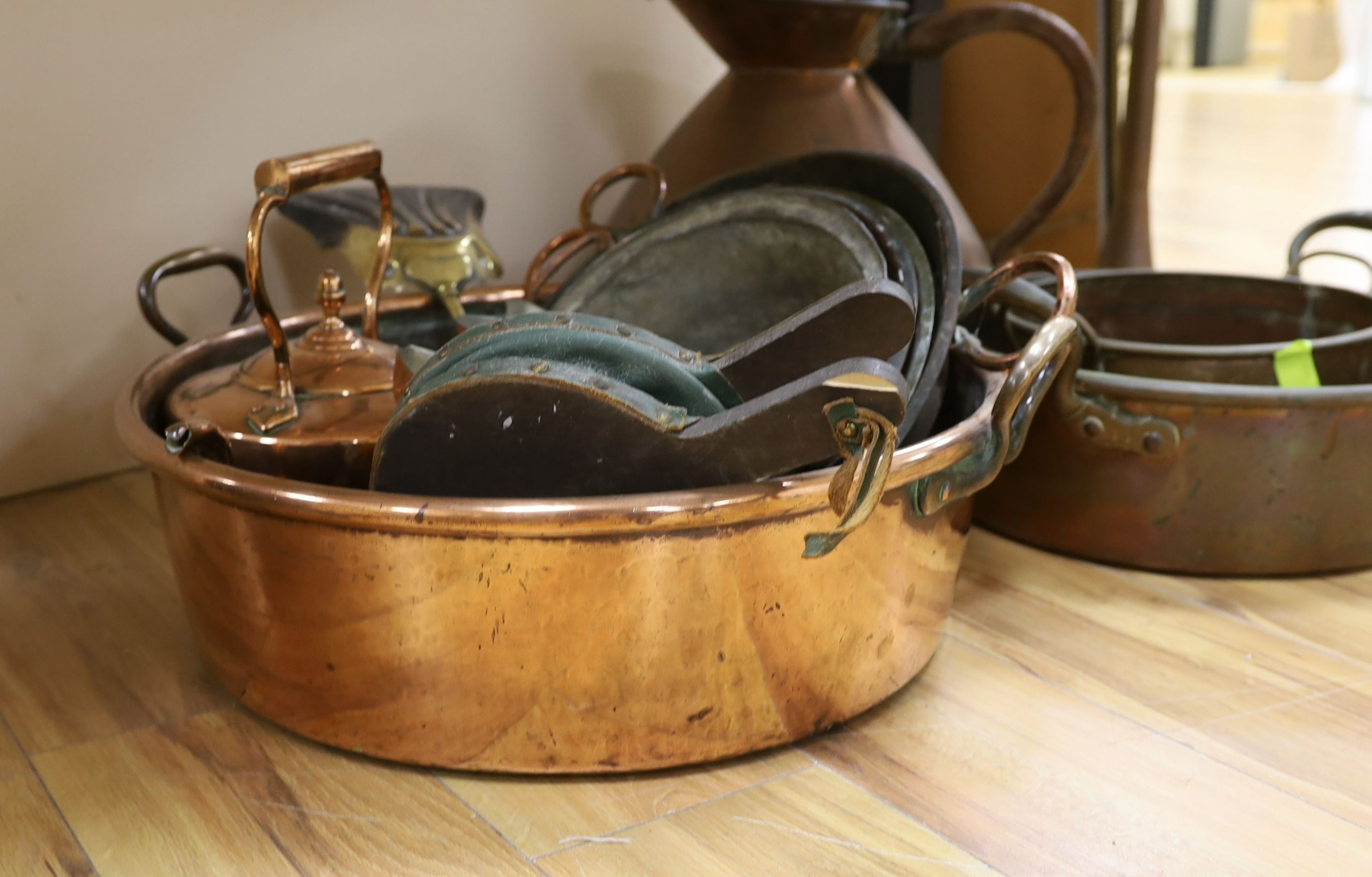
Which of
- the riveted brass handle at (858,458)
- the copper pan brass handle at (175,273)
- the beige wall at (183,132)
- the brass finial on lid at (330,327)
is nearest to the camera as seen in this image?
the riveted brass handle at (858,458)

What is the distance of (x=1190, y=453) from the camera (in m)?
0.80

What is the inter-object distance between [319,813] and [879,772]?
0.87 feet

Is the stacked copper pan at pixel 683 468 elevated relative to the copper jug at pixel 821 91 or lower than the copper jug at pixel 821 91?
lower

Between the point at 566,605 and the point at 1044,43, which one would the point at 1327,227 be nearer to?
the point at 1044,43

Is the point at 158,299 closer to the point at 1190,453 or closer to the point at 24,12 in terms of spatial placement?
the point at 24,12

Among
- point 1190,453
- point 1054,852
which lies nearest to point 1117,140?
point 1190,453

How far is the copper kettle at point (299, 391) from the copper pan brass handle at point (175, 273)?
11cm

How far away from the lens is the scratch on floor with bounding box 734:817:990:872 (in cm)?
55

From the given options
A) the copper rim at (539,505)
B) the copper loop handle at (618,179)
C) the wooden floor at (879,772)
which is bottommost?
the wooden floor at (879,772)

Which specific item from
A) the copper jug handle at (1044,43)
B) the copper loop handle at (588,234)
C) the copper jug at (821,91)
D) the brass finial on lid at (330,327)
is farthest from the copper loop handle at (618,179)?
the copper jug handle at (1044,43)

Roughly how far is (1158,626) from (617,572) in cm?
39

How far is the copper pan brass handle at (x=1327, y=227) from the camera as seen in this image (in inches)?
38.0

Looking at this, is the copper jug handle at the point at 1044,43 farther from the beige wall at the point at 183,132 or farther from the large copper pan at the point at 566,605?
the large copper pan at the point at 566,605

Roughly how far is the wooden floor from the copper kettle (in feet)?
0.47
